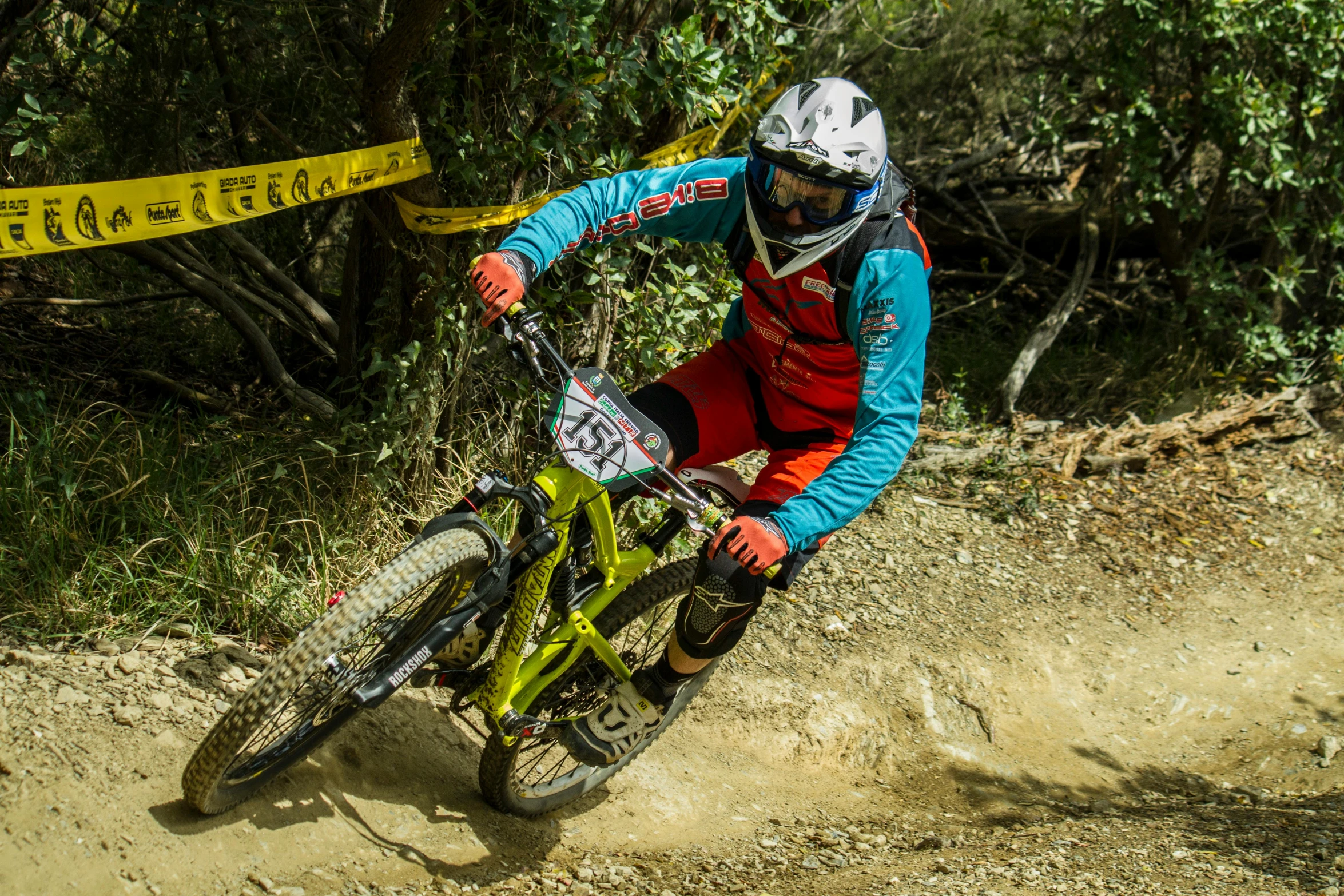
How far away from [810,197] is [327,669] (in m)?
1.86

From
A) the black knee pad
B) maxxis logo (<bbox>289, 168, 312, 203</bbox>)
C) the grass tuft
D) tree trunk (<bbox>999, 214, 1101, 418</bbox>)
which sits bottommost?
tree trunk (<bbox>999, 214, 1101, 418</bbox>)

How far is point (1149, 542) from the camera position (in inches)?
237

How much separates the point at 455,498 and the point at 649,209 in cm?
178

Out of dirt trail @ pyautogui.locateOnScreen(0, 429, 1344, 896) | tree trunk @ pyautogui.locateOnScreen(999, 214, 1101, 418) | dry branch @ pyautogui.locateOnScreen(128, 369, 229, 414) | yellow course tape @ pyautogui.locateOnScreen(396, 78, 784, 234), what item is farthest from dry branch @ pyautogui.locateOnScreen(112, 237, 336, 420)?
tree trunk @ pyautogui.locateOnScreen(999, 214, 1101, 418)

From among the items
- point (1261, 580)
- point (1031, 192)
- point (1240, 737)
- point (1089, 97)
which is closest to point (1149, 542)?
point (1261, 580)

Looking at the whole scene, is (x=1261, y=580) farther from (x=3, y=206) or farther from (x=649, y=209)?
(x=3, y=206)

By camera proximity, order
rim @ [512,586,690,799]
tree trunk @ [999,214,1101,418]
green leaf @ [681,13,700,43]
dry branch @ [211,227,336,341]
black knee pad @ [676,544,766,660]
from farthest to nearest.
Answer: tree trunk @ [999,214,1101,418] < dry branch @ [211,227,336,341] < green leaf @ [681,13,700,43] < rim @ [512,586,690,799] < black knee pad @ [676,544,766,660]

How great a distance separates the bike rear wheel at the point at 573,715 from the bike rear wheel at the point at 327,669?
1.85 feet

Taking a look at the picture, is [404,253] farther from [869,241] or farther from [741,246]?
[869,241]

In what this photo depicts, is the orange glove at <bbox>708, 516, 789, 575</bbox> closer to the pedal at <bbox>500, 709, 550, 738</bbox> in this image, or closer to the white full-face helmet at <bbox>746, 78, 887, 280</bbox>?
the white full-face helmet at <bbox>746, 78, 887, 280</bbox>

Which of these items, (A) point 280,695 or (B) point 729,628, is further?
(B) point 729,628

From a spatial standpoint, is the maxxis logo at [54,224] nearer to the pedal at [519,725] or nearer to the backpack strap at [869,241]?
the pedal at [519,725]

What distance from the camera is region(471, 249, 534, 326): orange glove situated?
2.76m

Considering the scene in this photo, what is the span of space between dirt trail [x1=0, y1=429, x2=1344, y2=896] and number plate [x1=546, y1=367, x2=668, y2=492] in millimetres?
1362
